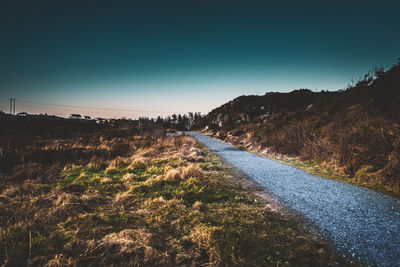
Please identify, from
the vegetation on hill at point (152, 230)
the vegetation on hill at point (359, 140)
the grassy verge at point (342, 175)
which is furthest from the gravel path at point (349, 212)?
the vegetation on hill at point (359, 140)

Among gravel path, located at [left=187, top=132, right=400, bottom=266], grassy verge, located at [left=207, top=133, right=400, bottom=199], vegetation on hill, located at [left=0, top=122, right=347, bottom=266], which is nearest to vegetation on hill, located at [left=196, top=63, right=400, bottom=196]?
grassy verge, located at [left=207, top=133, right=400, bottom=199]

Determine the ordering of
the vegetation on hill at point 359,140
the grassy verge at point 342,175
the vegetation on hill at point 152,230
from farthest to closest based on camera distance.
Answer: the vegetation on hill at point 359,140 → the grassy verge at point 342,175 → the vegetation on hill at point 152,230

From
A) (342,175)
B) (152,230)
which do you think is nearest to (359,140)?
(342,175)

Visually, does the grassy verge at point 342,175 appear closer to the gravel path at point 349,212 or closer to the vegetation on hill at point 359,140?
the vegetation on hill at point 359,140

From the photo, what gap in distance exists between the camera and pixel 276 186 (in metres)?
6.64

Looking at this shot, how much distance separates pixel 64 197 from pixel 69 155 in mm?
9053

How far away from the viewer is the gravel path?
10.2 feet

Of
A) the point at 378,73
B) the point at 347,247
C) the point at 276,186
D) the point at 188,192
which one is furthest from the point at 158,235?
the point at 378,73

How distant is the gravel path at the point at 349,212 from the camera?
3094mm

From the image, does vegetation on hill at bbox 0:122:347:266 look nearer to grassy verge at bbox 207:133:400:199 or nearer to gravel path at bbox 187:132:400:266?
gravel path at bbox 187:132:400:266

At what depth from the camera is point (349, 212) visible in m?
4.44

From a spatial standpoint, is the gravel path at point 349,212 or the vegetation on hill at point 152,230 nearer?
the vegetation on hill at point 152,230

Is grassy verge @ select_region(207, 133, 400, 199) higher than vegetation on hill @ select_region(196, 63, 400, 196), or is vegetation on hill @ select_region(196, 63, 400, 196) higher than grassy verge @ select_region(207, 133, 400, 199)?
vegetation on hill @ select_region(196, 63, 400, 196)

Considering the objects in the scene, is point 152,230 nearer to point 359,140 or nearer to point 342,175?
point 342,175
